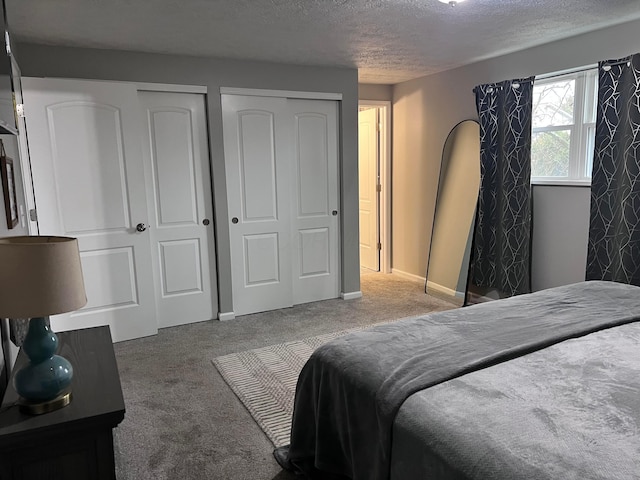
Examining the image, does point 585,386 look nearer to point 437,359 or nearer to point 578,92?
point 437,359

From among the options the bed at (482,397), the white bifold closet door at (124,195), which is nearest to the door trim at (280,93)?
the white bifold closet door at (124,195)

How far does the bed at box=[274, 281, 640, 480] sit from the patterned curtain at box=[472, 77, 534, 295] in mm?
1650

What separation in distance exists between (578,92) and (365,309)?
8.25 feet

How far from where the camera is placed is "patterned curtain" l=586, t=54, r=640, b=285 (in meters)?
3.12

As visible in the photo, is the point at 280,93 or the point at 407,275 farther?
the point at 407,275

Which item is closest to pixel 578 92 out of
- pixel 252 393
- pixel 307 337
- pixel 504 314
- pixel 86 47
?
pixel 504 314

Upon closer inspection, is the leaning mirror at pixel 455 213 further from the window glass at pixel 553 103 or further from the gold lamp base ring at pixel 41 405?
the gold lamp base ring at pixel 41 405

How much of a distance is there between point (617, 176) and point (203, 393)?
311 centimetres

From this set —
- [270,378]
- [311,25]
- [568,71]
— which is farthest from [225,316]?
[568,71]

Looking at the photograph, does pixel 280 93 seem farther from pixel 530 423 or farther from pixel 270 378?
pixel 530 423

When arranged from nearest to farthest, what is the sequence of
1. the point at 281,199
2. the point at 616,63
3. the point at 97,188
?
the point at 616,63 → the point at 97,188 → the point at 281,199

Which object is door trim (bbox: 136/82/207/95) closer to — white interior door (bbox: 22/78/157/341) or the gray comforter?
white interior door (bbox: 22/78/157/341)

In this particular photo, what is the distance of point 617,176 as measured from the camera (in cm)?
323

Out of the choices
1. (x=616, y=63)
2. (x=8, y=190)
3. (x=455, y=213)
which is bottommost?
(x=455, y=213)
